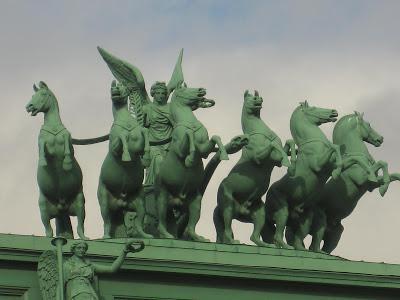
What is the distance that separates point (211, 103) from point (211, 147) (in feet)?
4.92

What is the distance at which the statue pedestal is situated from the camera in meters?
66.6

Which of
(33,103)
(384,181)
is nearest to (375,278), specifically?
(384,181)

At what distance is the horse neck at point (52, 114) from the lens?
223 feet

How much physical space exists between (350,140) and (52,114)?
17.9 feet

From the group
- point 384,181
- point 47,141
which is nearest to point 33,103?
point 47,141

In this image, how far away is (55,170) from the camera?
67.8 metres

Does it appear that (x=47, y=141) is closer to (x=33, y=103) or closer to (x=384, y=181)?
(x=33, y=103)

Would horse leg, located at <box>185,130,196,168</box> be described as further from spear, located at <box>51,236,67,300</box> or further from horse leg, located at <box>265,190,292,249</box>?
spear, located at <box>51,236,67,300</box>

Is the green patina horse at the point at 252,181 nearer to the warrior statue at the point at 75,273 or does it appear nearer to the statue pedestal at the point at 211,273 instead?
the statue pedestal at the point at 211,273

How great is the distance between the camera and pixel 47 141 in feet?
222

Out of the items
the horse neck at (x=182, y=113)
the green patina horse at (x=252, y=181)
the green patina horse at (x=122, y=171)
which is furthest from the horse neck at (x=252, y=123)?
the green patina horse at (x=122, y=171)

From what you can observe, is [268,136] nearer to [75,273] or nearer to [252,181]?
[252,181]

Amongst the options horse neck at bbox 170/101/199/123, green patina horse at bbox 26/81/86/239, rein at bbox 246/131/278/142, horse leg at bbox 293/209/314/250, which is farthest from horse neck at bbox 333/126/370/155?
green patina horse at bbox 26/81/86/239

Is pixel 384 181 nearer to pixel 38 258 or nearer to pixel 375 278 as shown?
pixel 375 278
